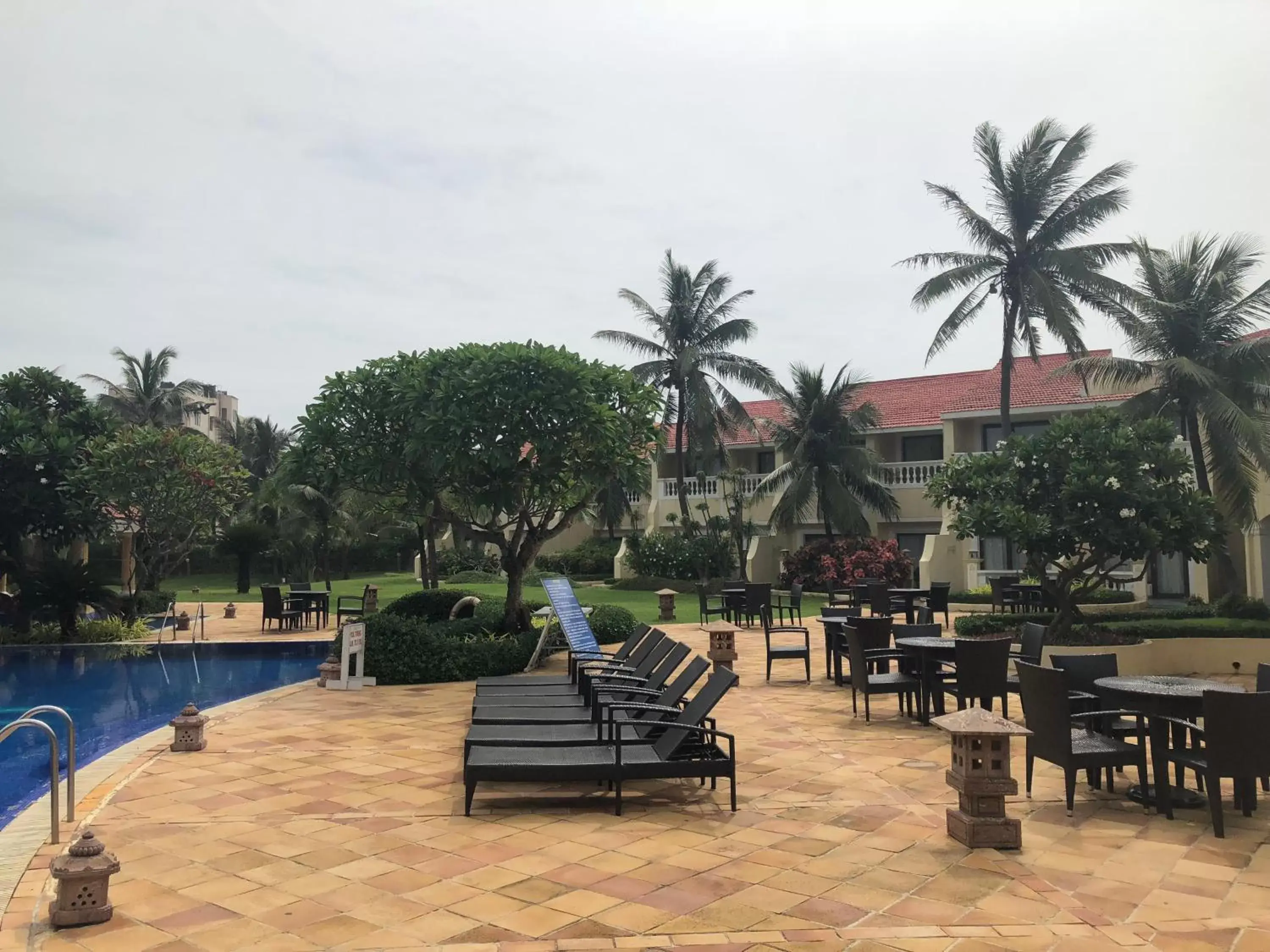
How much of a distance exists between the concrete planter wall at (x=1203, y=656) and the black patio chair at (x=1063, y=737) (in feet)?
25.9

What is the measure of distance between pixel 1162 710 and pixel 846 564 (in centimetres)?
2117

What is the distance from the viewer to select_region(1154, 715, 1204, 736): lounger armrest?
6.48m

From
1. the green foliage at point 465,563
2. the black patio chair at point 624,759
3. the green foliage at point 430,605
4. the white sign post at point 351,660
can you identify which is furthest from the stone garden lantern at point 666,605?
the black patio chair at point 624,759

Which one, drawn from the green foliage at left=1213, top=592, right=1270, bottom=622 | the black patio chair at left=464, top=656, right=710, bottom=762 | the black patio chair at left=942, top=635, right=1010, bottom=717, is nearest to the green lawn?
the green foliage at left=1213, top=592, right=1270, bottom=622

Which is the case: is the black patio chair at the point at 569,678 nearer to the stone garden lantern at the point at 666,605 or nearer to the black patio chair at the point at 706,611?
the black patio chair at the point at 706,611

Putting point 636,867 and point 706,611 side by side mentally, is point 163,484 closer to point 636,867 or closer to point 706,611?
point 706,611

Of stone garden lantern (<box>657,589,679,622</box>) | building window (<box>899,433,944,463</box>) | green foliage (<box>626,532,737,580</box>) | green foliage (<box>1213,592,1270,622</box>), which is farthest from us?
building window (<box>899,433,944,463</box>)

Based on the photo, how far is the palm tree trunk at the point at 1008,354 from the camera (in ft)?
79.9

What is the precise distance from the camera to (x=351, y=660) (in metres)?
12.9

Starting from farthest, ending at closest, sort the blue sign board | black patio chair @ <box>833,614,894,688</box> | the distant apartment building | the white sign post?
1. the distant apartment building
2. the white sign post
3. the blue sign board
4. black patio chair @ <box>833,614,894,688</box>

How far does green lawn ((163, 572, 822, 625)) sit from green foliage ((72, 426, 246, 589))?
500 centimetres

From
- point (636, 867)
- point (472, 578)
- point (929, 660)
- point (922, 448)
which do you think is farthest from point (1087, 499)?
point (472, 578)

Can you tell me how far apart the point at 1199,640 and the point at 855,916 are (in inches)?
476

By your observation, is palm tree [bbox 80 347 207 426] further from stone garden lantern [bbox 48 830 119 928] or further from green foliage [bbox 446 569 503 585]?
stone garden lantern [bbox 48 830 119 928]
